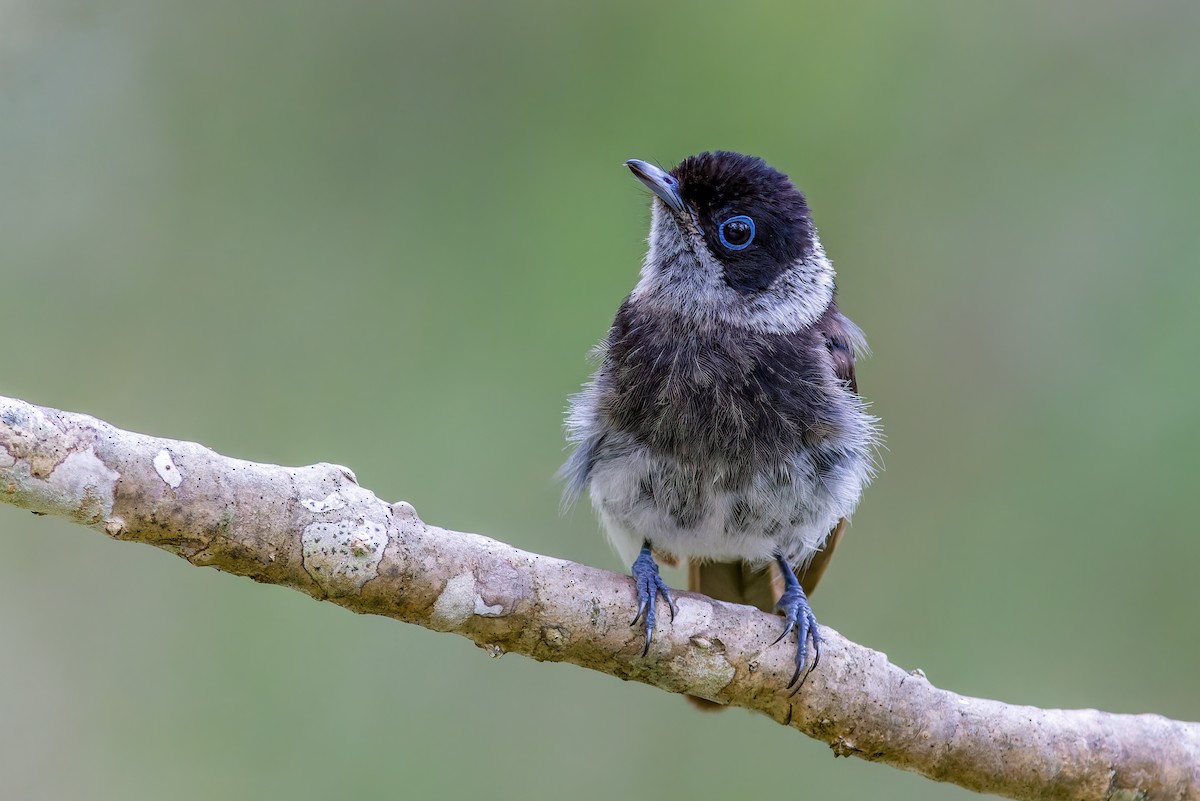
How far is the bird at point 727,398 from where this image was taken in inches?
140

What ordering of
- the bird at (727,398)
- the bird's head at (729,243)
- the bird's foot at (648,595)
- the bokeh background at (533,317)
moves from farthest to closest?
the bokeh background at (533,317), the bird's head at (729,243), the bird at (727,398), the bird's foot at (648,595)

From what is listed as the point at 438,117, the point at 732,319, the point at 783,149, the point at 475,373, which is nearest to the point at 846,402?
the point at 732,319

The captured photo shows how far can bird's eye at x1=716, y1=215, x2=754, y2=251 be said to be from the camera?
3.89m

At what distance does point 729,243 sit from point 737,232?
0.15 feet

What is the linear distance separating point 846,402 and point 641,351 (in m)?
0.66

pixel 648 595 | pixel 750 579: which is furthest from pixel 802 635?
pixel 750 579

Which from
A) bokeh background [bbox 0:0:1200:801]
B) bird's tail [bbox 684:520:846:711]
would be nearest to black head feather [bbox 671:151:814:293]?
bird's tail [bbox 684:520:846:711]

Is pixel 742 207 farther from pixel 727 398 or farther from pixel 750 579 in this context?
pixel 750 579

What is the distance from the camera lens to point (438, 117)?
6105 millimetres

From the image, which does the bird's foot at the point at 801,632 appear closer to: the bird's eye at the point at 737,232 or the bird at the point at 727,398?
the bird at the point at 727,398

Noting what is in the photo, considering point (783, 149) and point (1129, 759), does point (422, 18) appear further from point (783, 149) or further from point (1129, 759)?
point (1129, 759)

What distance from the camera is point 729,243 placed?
392cm

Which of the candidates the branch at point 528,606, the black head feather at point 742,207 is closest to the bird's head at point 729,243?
the black head feather at point 742,207

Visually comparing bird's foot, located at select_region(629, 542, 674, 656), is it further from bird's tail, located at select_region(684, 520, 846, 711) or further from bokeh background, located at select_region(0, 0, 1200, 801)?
bokeh background, located at select_region(0, 0, 1200, 801)
